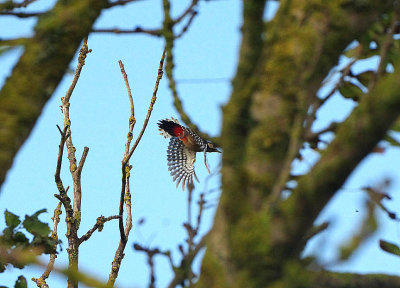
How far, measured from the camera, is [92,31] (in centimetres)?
200

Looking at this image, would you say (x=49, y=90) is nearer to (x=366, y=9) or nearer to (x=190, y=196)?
(x=190, y=196)

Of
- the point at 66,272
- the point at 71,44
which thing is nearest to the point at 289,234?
the point at 66,272

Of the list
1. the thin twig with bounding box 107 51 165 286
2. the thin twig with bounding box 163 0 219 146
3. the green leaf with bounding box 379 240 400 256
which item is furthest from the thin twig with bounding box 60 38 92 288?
the green leaf with bounding box 379 240 400 256

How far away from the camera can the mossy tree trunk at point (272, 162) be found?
1.37 meters

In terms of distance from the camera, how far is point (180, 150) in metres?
12.6

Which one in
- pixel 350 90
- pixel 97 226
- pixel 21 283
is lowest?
pixel 21 283

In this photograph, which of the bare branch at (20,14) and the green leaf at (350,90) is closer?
the bare branch at (20,14)

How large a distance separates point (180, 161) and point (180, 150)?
0.90ft

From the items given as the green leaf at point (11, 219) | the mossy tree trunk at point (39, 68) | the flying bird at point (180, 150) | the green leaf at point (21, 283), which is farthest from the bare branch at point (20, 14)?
the flying bird at point (180, 150)

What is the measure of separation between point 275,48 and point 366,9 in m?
0.32

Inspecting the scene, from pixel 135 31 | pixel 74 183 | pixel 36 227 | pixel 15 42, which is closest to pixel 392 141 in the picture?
pixel 135 31

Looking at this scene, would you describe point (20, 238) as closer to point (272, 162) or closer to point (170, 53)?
point (170, 53)

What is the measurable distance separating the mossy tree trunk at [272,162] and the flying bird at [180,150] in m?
10.2

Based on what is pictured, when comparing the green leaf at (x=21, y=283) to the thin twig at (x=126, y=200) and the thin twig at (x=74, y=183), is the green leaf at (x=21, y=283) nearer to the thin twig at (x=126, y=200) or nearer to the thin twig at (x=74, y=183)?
the thin twig at (x=74, y=183)
